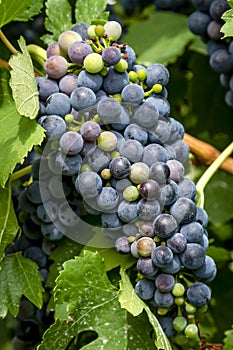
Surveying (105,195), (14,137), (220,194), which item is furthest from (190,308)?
(220,194)

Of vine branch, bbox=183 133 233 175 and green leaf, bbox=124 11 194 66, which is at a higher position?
vine branch, bbox=183 133 233 175

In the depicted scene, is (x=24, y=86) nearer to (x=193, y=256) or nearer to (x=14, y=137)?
(x=14, y=137)

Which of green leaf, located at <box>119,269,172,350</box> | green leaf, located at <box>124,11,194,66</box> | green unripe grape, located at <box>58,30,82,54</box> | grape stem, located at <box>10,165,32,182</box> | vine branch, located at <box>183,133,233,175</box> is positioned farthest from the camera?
green leaf, located at <box>124,11,194,66</box>

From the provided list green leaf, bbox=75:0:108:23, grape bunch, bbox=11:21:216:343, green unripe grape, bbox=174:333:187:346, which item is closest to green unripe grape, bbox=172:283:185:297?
grape bunch, bbox=11:21:216:343

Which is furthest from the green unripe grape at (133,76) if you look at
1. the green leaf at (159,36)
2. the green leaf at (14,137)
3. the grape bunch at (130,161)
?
the green leaf at (159,36)

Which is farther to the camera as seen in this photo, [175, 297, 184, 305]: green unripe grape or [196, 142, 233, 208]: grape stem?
[196, 142, 233, 208]: grape stem

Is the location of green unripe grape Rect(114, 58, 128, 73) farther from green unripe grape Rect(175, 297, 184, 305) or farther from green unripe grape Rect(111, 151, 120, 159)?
green unripe grape Rect(175, 297, 184, 305)

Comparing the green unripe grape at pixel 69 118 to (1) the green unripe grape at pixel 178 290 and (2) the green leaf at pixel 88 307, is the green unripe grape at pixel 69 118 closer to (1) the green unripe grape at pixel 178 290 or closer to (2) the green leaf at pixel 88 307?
(2) the green leaf at pixel 88 307
